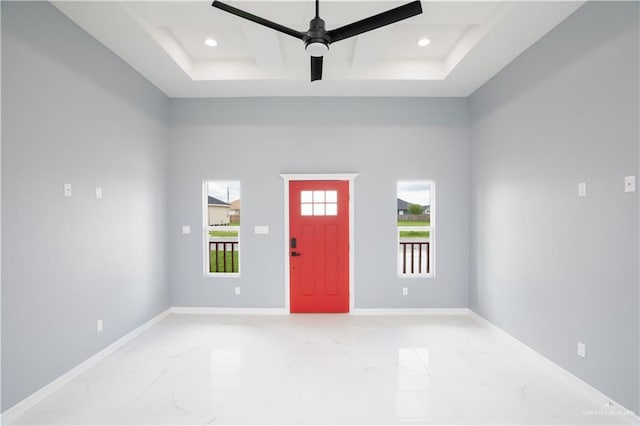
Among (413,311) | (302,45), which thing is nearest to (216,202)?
(302,45)

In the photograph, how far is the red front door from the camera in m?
4.26

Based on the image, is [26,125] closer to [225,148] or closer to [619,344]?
[225,148]

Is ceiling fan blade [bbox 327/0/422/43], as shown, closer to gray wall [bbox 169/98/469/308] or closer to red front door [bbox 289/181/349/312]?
gray wall [bbox 169/98/469/308]

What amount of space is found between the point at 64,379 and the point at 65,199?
1.58 m

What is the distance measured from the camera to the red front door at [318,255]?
426 cm

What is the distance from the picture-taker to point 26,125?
2215 mm

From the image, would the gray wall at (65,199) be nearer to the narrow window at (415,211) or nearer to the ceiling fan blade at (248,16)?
the ceiling fan blade at (248,16)

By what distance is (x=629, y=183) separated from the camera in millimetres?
2049

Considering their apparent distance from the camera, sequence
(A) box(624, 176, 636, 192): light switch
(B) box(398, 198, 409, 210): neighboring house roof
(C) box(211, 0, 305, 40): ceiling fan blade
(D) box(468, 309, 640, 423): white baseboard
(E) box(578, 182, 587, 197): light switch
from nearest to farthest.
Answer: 1. (C) box(211, 0, 305, 40): ceiling fan blade
2. (A) box(624, 176, 636, 192): light switch
3. (D) box(468, 309, 640, 423): white baseboard
4. (E) box(578, 182, 587, 197): light switch
5. (B) box(398, 198, 409, 210): neighboring house roof

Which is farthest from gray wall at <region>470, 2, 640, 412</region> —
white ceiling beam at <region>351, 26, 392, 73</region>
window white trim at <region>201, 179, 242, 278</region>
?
window white trim at <region>201, 179, 242, 278</region>

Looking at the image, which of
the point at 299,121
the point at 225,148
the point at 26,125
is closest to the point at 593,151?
the point at 299,121

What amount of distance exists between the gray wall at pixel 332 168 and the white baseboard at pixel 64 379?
1.03 meters

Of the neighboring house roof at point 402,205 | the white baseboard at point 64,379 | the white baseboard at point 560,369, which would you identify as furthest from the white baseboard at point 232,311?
the white baseboard at point 560,369

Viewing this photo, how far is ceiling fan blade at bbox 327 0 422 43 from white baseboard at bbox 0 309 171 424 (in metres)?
3.55
